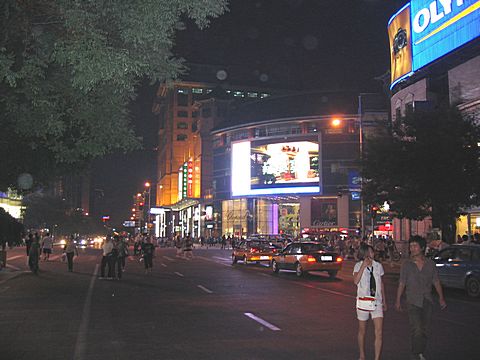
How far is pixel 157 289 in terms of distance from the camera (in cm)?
1692

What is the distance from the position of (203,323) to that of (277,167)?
64.6 metres

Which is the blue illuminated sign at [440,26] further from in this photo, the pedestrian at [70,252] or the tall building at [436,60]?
the pedestrian at [70,252]

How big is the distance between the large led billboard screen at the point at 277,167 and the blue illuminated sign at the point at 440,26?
37692 mm

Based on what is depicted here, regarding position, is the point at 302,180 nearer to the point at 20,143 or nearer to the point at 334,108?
the point at 334,108

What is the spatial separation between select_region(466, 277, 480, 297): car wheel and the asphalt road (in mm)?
269

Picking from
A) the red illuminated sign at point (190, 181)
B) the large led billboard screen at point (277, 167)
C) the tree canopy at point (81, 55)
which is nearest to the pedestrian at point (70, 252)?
the tree canopy at point (81, 55)

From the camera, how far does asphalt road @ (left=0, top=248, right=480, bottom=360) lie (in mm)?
8102

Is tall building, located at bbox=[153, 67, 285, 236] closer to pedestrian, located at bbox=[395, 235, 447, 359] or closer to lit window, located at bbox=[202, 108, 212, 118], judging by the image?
lit window, located at bbox=[202, 108, 212, 118]

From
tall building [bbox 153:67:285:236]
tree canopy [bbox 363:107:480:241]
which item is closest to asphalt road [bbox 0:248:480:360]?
tree canopy [bbox 363:107:480:241]

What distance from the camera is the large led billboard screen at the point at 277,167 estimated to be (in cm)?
7306

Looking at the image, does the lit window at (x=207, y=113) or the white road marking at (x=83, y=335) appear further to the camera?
the lit window at (x=207, y=113)

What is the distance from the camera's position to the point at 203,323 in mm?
10570

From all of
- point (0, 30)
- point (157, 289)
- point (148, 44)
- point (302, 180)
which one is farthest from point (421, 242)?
point (302, 180)

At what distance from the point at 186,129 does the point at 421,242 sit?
120446mm
